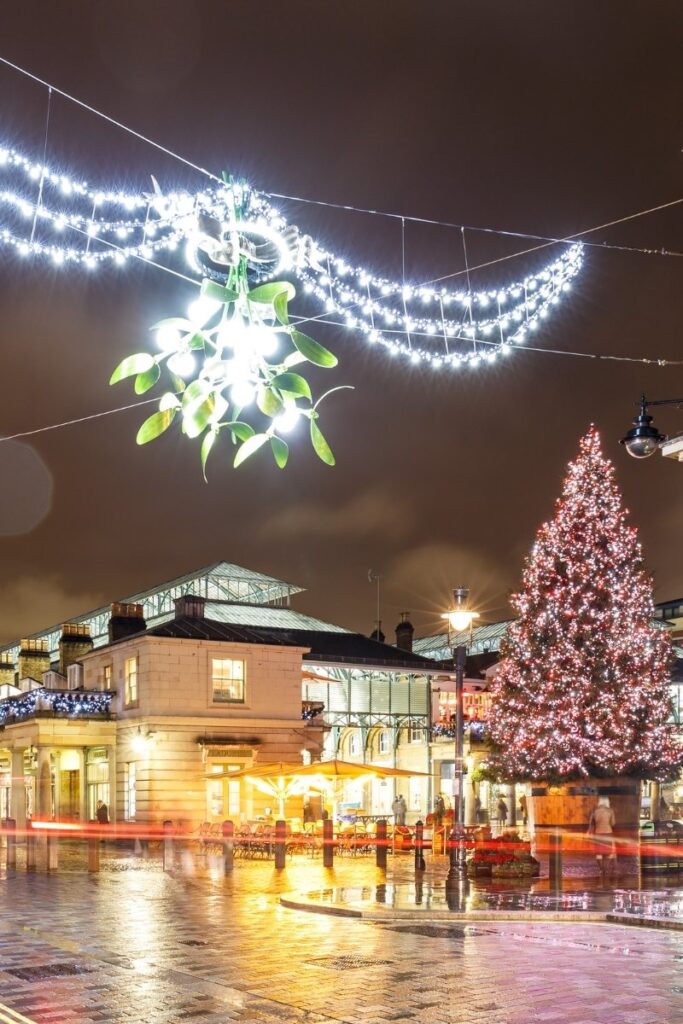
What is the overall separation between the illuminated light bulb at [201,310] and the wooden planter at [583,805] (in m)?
21.7

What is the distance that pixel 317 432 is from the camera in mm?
3145

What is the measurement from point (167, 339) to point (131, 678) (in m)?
36.2

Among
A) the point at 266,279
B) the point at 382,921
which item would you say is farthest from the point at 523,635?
the point at 266,279

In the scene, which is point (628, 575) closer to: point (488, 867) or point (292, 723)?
point (488, 867)

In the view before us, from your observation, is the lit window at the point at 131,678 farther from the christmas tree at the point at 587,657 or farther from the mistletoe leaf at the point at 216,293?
the mistletoe leaf at the point at 216,293

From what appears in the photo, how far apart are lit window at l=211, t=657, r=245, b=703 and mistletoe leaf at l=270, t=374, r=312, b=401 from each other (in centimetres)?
3546

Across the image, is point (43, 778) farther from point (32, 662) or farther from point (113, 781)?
point (32, 662)

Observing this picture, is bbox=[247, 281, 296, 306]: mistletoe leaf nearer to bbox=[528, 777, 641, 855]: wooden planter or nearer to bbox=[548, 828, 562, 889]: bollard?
bbox=[548, 828, 562, 889]: bollard

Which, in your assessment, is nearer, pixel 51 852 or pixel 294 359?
pixel 294 359

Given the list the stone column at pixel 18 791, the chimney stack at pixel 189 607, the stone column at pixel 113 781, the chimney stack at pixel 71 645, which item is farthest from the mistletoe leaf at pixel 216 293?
the chimney stack at pixel 71 645

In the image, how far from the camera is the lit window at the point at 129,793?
1454 inches

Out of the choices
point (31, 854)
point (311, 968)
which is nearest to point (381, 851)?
point (31, 854)

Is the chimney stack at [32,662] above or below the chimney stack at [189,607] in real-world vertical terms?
below

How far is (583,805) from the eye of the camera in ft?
85.5
